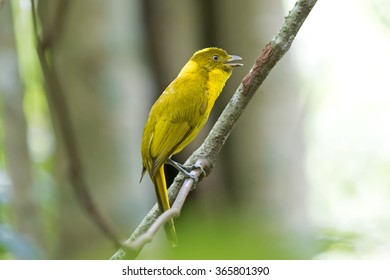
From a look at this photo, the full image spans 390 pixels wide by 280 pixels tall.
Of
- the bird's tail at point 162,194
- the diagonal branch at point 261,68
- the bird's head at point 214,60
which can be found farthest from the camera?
the bird's head at point 214,60

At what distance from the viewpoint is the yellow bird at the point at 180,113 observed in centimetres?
135

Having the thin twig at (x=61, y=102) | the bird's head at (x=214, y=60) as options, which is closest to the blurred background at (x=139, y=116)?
the bird's head at (x=214, y=60)

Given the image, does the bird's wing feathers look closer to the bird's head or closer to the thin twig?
the bird's head

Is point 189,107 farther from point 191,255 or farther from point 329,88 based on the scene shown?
point 191,255

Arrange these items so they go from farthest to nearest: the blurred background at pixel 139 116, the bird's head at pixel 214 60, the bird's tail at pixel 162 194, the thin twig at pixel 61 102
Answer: the blurred background at pixel 139 116, the bird's head at pixel 214 60, the bird's tail at pixel 162 194, the thin twig at pixel 61 102

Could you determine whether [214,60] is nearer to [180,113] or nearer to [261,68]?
[180,113]

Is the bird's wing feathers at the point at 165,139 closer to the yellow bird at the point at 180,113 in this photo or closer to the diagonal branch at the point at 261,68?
the yellow bird at the point at 180,113

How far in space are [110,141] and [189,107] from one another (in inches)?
41.3

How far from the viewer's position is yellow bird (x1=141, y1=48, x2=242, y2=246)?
4.43 ft

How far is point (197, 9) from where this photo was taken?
101 inches

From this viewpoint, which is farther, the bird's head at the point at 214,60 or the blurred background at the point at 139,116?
the blurred background at the point at 139,116

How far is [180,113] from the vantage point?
1491 millimetres

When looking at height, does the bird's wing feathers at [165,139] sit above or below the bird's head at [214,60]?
below

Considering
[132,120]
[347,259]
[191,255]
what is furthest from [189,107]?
[132,120]
